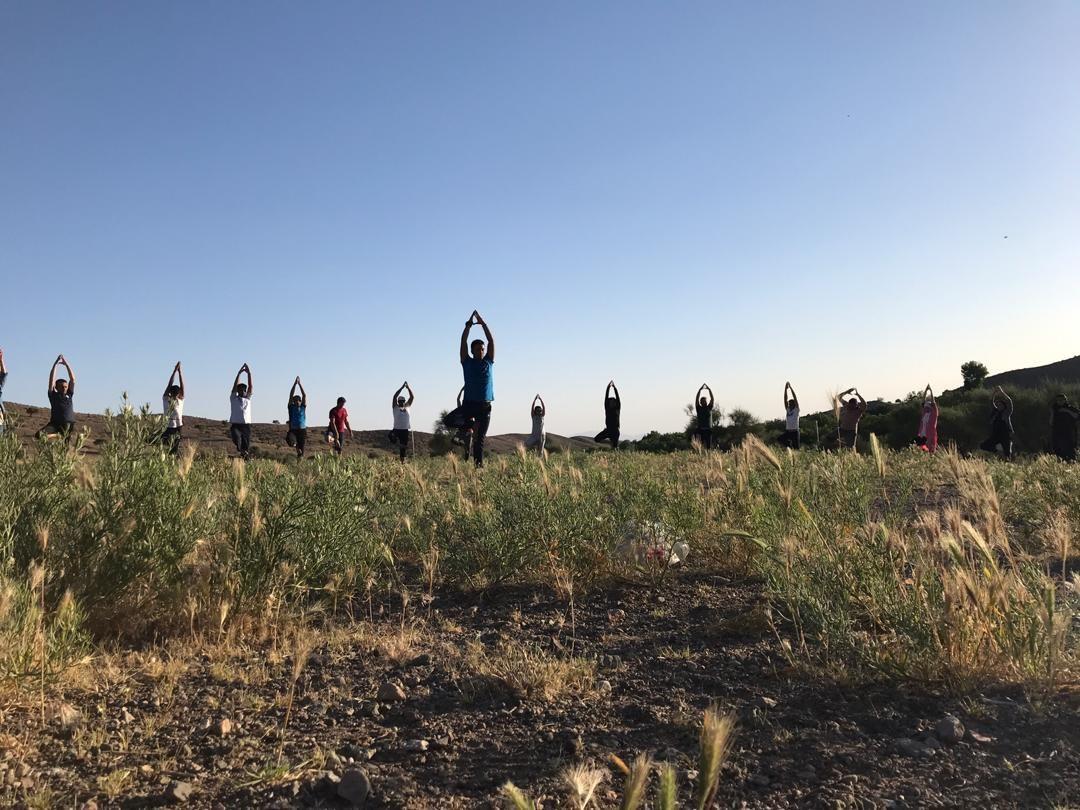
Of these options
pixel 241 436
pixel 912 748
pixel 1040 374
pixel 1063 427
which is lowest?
pixel 912 748

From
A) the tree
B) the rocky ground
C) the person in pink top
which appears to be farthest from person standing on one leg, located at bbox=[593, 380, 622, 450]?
the tree

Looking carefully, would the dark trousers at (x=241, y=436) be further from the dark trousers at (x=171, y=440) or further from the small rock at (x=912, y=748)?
the small rock at (x=912, y=748)

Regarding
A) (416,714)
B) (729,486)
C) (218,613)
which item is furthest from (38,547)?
(729,486)

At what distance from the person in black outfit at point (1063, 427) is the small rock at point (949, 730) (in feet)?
44.0

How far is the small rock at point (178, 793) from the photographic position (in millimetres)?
1870

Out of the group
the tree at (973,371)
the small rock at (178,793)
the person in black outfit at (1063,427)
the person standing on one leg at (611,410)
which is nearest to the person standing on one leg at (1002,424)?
the person in black outfit at (1063,427)

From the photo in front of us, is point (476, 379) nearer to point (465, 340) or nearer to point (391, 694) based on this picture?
point (465, 340)

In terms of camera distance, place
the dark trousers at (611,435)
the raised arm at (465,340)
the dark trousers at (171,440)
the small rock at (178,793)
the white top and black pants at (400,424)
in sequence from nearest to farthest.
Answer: the small rock at (178,793) → the dark trousers at (171,440) → the raised arm at (465,340) → the white top and black pants at (400,424) → the dark trousers at (611,435)

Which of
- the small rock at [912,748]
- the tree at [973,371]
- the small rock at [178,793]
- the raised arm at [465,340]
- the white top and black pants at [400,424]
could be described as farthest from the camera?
the tree at [973,371]

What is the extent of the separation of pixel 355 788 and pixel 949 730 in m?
1.79

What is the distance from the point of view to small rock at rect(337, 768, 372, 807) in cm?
192

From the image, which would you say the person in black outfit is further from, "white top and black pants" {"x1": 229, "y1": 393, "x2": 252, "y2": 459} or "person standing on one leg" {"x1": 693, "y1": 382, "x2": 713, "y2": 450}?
"white top and black pants" {"x1": 229, "y1": 393, "x2": 252, "y2": 459}

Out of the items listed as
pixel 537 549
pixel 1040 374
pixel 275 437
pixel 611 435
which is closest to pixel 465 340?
pixel 537 549

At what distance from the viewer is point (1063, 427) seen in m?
13.3
